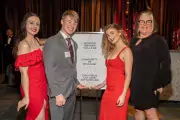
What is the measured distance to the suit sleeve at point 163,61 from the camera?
2.47 metres

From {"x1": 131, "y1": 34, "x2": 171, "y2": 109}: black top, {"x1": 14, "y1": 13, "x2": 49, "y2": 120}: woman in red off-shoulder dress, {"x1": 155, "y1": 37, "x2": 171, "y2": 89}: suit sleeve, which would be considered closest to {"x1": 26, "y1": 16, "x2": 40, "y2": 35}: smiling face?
{"x1": 14, "y1": 13, "x2": 49, "y2": 120}: woman in red off-shoulder dress

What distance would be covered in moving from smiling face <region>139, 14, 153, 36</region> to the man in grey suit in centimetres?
66

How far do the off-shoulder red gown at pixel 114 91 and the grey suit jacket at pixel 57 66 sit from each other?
14.7 inches

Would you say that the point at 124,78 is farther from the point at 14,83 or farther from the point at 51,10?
the point at 51,10

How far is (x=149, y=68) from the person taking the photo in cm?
247

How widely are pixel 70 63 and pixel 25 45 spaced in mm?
425

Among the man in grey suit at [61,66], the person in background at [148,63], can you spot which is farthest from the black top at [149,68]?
the man in grey suit at [61,66]

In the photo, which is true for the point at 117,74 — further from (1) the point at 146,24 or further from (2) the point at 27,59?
(2) the point at 27,59

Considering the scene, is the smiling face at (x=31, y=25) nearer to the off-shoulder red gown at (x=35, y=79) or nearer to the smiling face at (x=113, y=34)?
the off-shoulder red gown at (x=35, y=79)

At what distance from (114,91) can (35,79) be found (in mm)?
716

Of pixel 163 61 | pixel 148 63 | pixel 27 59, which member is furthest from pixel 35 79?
pixel 163 61

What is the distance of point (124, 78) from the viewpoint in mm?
2277

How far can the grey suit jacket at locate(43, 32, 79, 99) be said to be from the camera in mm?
2109

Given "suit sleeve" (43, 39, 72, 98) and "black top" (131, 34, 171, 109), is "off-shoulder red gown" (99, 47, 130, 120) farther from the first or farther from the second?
"suit sleeve" (43, 39, 72, 98)
